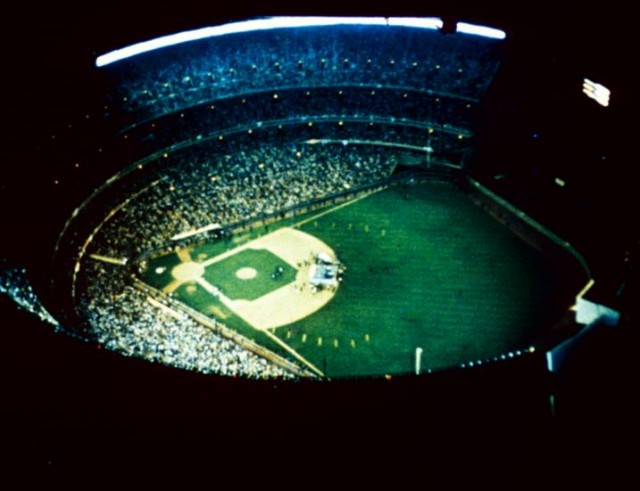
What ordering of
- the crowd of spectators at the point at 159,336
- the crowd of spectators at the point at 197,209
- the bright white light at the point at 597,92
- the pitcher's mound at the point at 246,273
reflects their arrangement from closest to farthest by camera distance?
the crowd of spectators at the point at 159,336, the crowd of spectators at the point at 197,209, the bright white light at the point at 597,92, the pitcher's mound at the point at 246,273

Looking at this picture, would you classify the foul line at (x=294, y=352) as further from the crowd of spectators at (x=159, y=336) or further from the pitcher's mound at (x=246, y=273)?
the pitcher's mound at (x=246, y=273)


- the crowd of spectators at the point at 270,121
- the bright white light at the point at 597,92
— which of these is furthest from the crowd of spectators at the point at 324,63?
the bright white light at the point at 597,92

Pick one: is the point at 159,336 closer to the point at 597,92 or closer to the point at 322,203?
the point at 322,203

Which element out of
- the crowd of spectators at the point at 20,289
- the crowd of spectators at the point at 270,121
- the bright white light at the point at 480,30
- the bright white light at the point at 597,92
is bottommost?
the crowd of spectators at the point at 20,289

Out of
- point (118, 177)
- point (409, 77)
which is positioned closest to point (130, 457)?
point (118, 177)

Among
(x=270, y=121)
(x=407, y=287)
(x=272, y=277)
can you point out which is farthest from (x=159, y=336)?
(x=270, y=121)

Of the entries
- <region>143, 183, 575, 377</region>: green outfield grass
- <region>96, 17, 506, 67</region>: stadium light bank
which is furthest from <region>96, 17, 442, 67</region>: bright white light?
<region>143, 183, 575, 377</region>: green outfield grass
